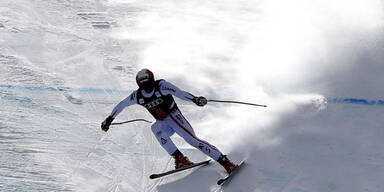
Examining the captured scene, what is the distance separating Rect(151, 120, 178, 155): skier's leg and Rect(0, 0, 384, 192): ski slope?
16.6 inches

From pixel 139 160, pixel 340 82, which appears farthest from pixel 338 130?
pixel 139 160

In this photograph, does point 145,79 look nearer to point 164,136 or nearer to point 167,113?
point 167,113

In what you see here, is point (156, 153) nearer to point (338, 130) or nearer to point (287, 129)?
point (287, 129)

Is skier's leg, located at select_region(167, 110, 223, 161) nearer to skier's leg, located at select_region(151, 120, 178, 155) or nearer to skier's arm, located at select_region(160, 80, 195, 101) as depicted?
skier's leg, located at select_region(151, 120, 178, 155)

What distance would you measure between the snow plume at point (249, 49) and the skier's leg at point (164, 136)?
3.18ft

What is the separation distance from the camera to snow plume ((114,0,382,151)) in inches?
329

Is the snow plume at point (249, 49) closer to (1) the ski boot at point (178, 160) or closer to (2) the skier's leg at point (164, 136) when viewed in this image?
(1) the ski boot at point (178, 160)

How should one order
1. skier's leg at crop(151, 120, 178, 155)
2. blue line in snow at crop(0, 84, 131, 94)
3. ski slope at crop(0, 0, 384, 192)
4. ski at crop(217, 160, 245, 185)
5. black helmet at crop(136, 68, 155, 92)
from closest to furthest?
ski at crop(217, 160, 245, 185) < black helmet at crop(136, 68, 155, 92) < skier's leg at crop(151, 120, 178, 155) < ski slope at crop(0, 0, 384, 192) < blue line in snow at crop(0, 84, 131, 94)

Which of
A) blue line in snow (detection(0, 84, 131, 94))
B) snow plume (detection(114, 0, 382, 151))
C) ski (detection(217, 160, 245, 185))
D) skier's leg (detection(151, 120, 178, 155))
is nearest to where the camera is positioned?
ski (detection(217, 160, 245, 185))

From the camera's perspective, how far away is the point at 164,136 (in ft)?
22.2

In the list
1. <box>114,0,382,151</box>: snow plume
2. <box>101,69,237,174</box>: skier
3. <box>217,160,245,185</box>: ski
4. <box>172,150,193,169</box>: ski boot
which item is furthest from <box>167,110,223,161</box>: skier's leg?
<box>114,0,382,151</box>: snow plume

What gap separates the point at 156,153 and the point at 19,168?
6.27 feet

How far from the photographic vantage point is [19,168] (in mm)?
7297

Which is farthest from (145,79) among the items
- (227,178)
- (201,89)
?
(201,89)
